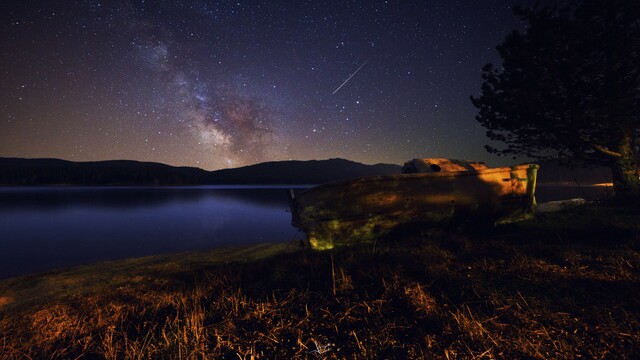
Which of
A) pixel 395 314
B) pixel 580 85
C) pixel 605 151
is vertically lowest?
pixel 395 314

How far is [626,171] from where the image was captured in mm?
10016

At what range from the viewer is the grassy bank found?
234cm

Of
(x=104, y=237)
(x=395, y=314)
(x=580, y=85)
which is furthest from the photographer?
(x=104, y=237)

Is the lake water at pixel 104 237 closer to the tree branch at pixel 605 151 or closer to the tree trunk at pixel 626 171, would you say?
the tree branch at pixel 605 151

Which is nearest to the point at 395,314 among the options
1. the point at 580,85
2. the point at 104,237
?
the point at 580,85

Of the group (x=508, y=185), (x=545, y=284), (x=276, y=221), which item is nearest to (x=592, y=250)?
(x=545, y=284)

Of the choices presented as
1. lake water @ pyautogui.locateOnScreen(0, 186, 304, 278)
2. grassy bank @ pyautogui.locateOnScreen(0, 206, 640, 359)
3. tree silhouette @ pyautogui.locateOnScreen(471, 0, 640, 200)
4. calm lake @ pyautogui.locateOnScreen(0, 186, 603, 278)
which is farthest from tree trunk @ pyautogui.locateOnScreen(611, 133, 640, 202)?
lake water @ pyautogui.locateOnScreen(0, 186, 304, 278)

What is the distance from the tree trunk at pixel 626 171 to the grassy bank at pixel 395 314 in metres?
7.30

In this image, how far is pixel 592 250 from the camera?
4582 millimetres

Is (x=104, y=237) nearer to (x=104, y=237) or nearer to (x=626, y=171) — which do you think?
(x=104, y=237)

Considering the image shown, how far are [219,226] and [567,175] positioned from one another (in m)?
187

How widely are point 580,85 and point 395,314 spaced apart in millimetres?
11551

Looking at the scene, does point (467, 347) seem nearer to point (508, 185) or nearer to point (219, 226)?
point (508, 185)

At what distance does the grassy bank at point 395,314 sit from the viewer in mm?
2344
